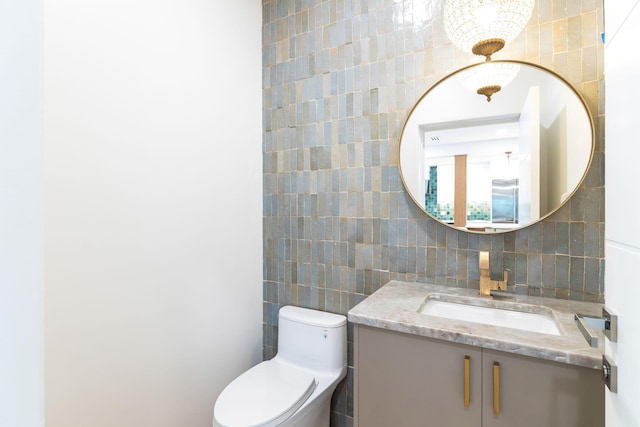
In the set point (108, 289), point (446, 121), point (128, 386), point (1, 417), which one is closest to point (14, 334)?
point (1, 417)

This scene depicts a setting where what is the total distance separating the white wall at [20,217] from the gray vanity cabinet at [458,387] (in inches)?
39.9

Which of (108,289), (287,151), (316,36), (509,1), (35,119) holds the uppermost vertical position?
(316,36)

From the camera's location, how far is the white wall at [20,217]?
0.25m

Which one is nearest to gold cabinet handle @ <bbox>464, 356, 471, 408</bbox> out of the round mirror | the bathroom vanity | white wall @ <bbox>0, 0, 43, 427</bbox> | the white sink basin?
the bathroom vanity

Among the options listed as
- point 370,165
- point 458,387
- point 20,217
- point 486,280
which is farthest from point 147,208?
point 486,280

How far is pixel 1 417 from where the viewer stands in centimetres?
25

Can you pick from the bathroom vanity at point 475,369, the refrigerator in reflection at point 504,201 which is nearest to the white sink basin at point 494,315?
the bathroom vanity at point 475,369

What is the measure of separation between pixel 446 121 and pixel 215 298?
148cm

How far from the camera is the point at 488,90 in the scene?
137 centimetres

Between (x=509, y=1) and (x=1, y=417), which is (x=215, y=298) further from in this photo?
(x=509, y=1)

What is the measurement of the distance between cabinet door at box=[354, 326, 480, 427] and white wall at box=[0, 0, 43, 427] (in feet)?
3.30

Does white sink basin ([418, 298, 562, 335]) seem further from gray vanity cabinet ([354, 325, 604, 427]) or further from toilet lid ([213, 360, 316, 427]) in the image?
toilet lid ([213, 360, 316, 427])

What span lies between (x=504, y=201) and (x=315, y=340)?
3.71ft

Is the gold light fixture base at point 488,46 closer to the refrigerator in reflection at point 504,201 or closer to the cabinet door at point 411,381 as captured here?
the refrigerator in reflection at point 504,201
